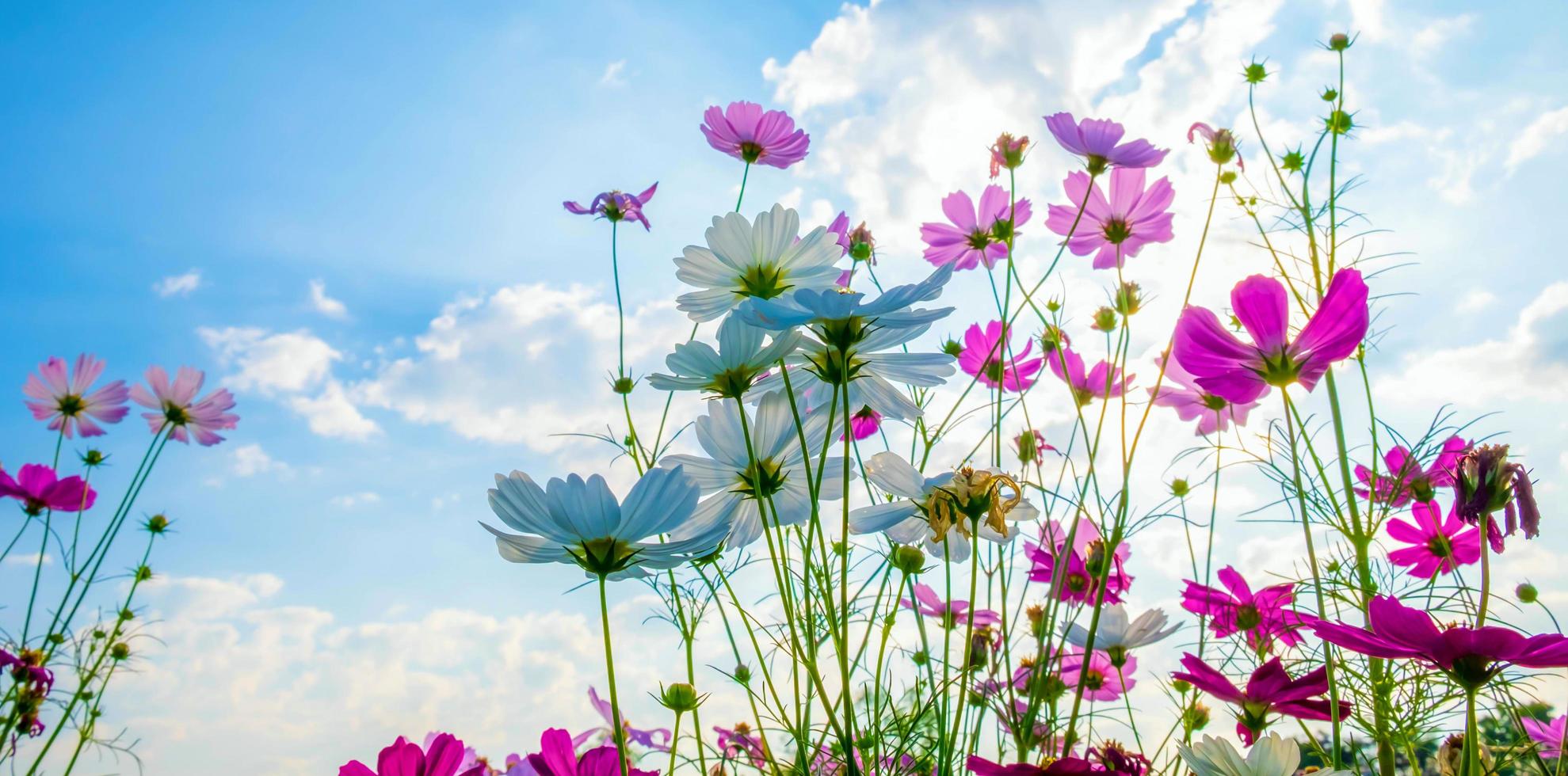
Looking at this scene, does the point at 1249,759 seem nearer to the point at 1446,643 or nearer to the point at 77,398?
the point at 1446,643

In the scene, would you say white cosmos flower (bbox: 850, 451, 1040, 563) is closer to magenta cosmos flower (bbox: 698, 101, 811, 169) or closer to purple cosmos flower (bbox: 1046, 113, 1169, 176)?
purple cosmos flower (bbox: 1046, 113, 1169, 176)

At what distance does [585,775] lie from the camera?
1.70 ft

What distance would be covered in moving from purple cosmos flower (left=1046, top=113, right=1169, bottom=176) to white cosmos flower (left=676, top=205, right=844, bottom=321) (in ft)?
1.64

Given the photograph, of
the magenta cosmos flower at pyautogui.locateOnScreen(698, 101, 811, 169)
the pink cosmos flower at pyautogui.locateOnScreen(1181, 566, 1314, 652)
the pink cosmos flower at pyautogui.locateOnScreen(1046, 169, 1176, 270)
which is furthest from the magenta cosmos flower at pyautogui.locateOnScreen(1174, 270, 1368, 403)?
the magenta cosmos flower at pyautogui.locateOnScreen(698, 101, 811, 169)

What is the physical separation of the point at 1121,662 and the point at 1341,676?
21cm

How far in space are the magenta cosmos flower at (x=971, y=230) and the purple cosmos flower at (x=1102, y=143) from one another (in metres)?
0.14

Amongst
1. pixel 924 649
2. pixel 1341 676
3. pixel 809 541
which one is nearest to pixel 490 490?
pixel 809 541

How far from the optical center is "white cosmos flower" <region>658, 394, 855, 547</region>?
55 centimetres

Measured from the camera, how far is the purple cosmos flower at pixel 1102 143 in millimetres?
964

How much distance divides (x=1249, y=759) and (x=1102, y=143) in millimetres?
636

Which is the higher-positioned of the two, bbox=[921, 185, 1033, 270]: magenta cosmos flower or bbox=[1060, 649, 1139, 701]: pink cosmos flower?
bbox=[921, 185, 1033, 270]: magenta cosmos flower

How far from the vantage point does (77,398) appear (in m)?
1.95

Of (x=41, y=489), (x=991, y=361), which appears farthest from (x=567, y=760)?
(x=41, y=489)

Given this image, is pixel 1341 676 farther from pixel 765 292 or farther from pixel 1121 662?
pixel 765 292
